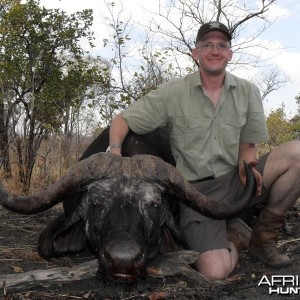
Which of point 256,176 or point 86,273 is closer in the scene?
point 86,273

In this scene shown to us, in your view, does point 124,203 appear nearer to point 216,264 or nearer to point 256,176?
point 216,264

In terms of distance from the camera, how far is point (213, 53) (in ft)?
15.1

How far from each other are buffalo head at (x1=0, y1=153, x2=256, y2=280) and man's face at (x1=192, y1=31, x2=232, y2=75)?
114 centimetres

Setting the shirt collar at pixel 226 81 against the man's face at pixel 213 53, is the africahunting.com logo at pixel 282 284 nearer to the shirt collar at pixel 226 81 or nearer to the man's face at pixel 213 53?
the shirt collar at pixel 226 81

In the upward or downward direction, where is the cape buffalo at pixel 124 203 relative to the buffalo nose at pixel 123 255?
upward

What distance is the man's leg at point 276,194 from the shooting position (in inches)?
172

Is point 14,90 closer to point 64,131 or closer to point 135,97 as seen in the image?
point 64,131

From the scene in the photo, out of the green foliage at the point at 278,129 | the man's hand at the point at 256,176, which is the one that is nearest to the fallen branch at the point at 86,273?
the man's hand at the point at 256,176

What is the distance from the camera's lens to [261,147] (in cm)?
1675

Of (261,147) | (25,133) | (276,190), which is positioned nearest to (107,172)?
(276,190)

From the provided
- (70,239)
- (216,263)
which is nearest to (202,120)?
(216,263)

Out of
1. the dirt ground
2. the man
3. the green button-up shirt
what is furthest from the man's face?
the dirt ground

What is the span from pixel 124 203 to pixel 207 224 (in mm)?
1021

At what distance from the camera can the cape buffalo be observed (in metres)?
3.33
